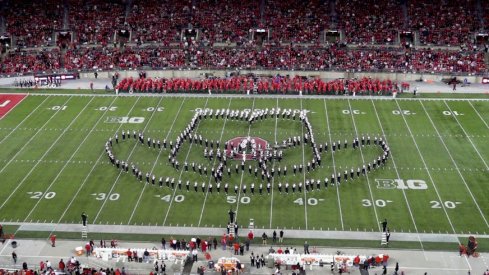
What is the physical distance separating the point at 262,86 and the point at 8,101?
16.6m

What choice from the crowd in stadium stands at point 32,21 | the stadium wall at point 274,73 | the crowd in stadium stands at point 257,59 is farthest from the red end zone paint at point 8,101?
the crowd in stadium stands at point 32,21

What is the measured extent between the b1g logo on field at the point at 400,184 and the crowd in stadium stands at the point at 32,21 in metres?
33.4

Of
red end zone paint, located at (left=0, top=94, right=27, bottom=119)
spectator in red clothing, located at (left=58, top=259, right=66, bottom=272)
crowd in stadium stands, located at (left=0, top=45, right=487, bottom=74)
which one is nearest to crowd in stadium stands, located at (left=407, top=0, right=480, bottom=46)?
crowd in stadium stands, located at (left=0, top=45, right=487, bottom=74)

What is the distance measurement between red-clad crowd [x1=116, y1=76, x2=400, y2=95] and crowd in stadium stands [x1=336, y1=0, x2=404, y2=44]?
29.2ft

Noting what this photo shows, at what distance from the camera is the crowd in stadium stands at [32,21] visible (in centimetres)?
5756

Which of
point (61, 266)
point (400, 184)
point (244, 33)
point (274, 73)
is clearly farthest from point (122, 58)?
point (61, 266)

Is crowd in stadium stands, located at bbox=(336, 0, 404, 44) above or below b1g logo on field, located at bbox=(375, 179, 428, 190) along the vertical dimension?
above

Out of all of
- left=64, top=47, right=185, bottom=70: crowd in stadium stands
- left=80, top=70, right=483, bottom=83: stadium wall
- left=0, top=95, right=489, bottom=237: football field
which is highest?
left=64, top=47, right=185, bottom=70: crowd in stadium stands

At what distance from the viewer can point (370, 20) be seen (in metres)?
58.2

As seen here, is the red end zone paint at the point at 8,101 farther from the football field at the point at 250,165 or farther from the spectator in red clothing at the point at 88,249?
the spectator in red clothing at the point at 88,249

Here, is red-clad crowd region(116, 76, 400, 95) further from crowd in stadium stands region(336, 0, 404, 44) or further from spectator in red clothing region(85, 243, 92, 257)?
spectator in red clothing region(85, 243, 92, 257)

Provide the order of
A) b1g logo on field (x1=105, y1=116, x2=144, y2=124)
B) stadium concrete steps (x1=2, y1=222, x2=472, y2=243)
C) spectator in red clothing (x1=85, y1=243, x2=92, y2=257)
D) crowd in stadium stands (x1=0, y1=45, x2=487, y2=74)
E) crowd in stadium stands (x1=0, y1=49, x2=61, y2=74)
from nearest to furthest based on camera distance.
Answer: spectator in red clothing (x1=85, y1=243, x2=92, y2=257), stadium concrete steps (x1=2, y1=222, x2=472, y2=243), b1g logo on field (x1=105, y1=116, x2=144, y2=124), crowd in stadium stands (x1=0, y1=45, x2=487, y2=74), crowd in stadium stands (x1=0, y1=49, x2=61, y2=74)

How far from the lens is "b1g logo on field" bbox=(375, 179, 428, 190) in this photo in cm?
3388

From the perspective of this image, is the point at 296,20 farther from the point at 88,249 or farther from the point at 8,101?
the point at 88,249
